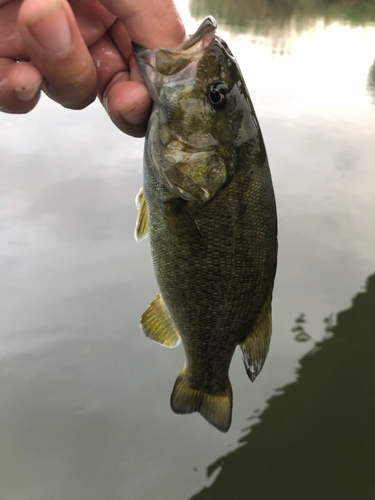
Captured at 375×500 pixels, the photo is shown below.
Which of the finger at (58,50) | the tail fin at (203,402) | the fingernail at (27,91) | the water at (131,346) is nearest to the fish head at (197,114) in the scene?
the finger at (58,50)

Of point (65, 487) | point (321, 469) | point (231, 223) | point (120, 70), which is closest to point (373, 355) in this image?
point (321, 469)

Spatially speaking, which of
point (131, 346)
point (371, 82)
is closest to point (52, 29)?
point (131, 346)

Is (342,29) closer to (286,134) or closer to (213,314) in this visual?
(286,134)

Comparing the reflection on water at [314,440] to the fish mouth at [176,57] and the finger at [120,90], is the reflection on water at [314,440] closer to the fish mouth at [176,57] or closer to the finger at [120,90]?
the finger at [120,90]

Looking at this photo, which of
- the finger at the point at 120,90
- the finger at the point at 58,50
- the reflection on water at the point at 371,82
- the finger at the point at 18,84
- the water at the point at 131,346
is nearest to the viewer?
the finger at the point at 58,50

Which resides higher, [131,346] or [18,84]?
[18,84]

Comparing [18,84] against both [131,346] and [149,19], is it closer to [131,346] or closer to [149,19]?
[149,19]
